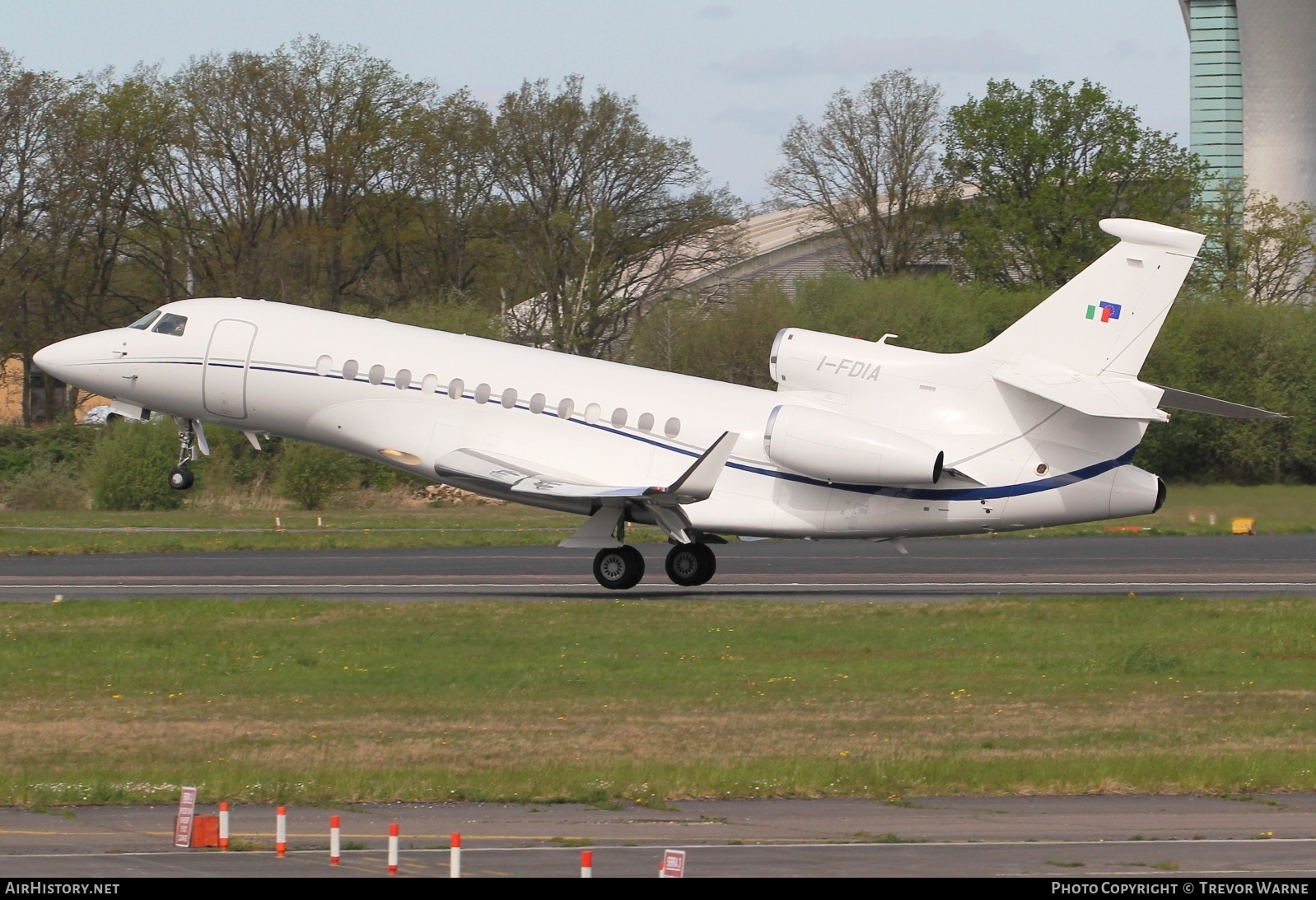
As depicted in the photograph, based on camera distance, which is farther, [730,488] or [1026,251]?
[1026,251]

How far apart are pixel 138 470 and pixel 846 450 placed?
30.9 meters

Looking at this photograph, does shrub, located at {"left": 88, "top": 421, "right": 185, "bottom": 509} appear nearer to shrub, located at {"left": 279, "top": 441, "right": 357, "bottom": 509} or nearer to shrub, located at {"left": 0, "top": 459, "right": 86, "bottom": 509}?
shrub, located at {"left": 0, "top": 459, "right": 86, "bottom": 509}

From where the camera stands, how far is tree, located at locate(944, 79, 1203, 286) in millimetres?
66625

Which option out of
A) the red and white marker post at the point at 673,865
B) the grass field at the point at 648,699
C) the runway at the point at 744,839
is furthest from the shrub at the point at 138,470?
the red and white marker post at the point at 673,865

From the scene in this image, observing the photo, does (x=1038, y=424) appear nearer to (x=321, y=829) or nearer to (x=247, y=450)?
(x=321, y=829)

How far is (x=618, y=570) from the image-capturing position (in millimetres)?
25859

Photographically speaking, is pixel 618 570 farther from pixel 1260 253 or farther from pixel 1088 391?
pixel 1260 253

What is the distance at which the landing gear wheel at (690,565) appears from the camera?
26.2m

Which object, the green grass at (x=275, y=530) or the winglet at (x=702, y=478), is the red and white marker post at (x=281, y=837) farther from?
the green grass at (x=275, y=530)

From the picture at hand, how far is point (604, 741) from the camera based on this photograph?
14609 millimetres

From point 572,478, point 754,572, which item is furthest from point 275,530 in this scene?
point 572,478

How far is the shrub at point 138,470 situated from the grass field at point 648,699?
25.6 meters

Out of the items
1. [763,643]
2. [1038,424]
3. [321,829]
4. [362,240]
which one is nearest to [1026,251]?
[362,240]
